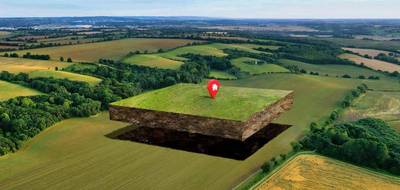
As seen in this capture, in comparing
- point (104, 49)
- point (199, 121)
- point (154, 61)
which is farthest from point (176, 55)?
point (199, 121)

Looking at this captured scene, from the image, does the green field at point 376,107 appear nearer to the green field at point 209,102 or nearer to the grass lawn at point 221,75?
the green field at point 209,102

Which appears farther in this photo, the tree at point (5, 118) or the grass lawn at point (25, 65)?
the grass lawn at point (25, 65)

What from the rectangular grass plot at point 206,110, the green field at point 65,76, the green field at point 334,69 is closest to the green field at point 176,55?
the green field at point 334,69

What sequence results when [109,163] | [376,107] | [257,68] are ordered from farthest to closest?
1. [257,68]
2. [376,107]
3. [109,163]

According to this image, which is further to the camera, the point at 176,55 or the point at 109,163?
the point at 176,55

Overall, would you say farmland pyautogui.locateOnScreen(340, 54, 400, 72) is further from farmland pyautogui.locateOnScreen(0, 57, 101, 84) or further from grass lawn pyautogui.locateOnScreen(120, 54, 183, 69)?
farmland pyautogui.locateOnScreen(0, 57, 101, 84)

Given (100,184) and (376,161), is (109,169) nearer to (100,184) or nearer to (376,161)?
(100,184)

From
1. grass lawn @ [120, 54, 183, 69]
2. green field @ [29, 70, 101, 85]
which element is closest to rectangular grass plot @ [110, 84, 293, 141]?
green field @ [29, 70, 101, 85]

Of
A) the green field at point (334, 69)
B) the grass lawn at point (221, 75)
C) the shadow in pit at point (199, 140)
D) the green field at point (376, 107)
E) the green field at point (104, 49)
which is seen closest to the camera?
the shadow in pit at point (199, 140)

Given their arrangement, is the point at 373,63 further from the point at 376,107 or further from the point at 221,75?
the point at 376,107
